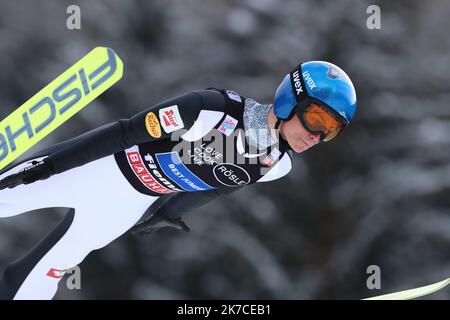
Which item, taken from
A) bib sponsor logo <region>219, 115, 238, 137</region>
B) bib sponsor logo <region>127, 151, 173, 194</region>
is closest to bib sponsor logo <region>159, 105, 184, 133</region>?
bib sponsor logo <region>219, 115, 238, 137</region>

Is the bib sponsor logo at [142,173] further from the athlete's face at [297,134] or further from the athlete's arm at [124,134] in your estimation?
the athlete's face at [297,134]

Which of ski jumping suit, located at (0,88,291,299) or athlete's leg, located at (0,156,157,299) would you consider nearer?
ski jumping suit, located at (0,88,291,299)

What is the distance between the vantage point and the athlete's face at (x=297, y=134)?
1.97m

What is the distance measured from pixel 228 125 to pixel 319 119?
0.28m

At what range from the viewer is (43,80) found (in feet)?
11.9

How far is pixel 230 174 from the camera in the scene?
2080 millimetres

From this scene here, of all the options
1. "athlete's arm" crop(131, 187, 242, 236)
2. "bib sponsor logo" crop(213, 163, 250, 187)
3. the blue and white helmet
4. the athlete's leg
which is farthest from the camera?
"athlete's arm" crop(131, 187, 242, 236)

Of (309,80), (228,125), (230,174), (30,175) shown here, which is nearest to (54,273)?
(30,175)

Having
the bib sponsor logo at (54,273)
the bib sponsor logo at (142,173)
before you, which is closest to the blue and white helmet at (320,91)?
the bib sponsor logo at (142,173)

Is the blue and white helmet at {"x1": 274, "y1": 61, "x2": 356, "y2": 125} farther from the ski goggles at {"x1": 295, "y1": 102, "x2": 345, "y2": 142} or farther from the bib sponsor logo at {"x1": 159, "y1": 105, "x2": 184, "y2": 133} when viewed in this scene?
the bib sponsor logo at {"x1": 159, "y1": 105, "x2": 184, "y2": 133}

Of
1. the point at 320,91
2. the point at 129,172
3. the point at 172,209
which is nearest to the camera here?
the point at 320,91

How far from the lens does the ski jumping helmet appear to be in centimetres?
191

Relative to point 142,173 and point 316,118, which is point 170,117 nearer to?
point 142,173
